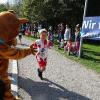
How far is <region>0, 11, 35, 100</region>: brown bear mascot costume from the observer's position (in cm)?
534

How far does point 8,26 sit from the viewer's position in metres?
5.35

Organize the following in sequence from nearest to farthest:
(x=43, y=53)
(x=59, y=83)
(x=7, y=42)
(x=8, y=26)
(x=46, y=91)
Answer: (x=8, y=26) < (x=7, y=42) < (x=46, y=91) < (x=59, y=83) < (x=43, y=53)

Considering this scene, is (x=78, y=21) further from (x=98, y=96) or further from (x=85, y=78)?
(x=98, y=96)

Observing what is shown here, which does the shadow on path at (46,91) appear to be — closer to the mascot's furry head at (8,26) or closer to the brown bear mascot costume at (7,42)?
the brown bear mascot costume at (7,42)

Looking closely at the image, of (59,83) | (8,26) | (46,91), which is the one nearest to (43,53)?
(59,83)

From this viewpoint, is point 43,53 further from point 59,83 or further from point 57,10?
point 57,10

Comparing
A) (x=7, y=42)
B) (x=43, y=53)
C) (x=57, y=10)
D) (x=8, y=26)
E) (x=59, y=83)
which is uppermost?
(x=8, y=26)

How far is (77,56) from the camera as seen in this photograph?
19.2 m

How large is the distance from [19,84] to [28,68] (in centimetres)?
326

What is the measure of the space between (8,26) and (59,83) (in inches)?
234

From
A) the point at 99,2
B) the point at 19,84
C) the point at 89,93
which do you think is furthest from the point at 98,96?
the point at 99,2

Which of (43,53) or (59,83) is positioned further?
(43,53)

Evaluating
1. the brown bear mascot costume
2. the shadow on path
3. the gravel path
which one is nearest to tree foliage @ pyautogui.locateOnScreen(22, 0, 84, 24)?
the gravel path

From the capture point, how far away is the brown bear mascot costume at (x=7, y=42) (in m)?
5.34
